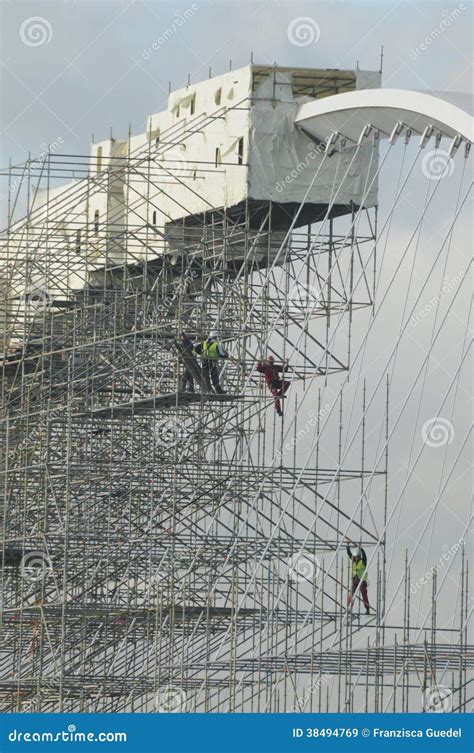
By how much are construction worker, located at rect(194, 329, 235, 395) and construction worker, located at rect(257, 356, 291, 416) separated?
0.71 m

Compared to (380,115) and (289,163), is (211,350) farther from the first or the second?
(380,115)

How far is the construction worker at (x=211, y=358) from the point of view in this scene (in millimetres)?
51562

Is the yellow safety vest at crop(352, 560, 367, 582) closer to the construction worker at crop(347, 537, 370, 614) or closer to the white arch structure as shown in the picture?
the construction worker at crop(347, 537, 370, 614)

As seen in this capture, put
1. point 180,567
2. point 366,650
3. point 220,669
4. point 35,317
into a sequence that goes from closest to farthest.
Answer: point 366,650, point 220,669, point 180,567, point 35,317

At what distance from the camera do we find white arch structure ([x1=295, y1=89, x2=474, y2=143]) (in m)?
46.4

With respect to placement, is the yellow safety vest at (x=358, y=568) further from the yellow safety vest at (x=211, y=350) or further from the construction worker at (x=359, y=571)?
the yellow safety vest at (x=211, y=350)

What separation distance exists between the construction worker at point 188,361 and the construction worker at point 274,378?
1.26 metres

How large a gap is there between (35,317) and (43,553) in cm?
514

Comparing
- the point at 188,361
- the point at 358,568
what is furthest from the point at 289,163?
the point at 358,568

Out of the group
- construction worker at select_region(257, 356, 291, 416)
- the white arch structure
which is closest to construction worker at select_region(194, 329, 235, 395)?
construction worker at select_region(257, 356, 291, 416)

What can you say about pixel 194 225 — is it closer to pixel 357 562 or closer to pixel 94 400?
pixel 94 400

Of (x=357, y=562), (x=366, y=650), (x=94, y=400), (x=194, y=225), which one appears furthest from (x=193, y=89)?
(x=366, y=650)

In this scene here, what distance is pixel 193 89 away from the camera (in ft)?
182
